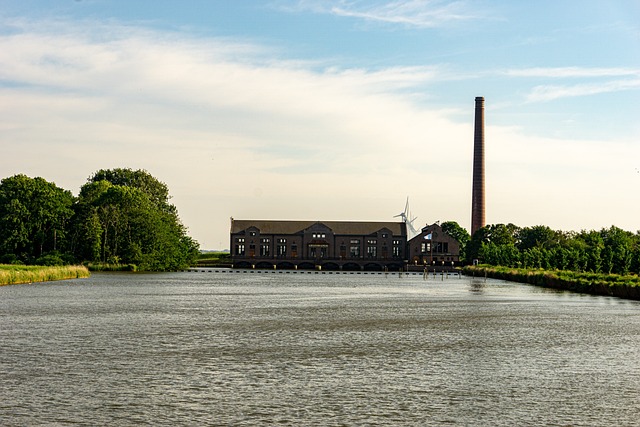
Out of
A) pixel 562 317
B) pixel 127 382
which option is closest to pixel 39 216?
pixel 562 317

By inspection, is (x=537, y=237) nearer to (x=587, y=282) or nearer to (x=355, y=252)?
(x=355, y=252)

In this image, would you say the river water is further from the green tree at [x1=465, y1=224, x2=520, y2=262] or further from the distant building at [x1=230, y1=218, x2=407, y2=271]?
the distant building at [x1=230, y1=218, x2=407, y2=271]

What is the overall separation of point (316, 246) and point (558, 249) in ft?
264

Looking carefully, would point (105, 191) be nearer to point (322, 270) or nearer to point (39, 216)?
point (39, 216)

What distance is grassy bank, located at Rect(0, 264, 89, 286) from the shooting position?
71.9 m

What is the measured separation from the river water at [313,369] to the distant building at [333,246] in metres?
127

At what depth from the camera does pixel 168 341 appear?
29.6m

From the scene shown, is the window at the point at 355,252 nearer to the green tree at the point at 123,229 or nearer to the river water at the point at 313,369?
the green tree at the point at 123,229

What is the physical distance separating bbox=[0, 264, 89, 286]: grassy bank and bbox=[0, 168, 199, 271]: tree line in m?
13.2

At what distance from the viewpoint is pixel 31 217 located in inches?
4259

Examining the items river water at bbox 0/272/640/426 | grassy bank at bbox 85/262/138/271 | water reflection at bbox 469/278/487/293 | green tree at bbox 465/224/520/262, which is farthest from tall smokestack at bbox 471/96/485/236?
river water at bbox 0/272/640/426

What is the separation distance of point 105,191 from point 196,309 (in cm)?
7244

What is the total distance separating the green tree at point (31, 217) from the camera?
106 meters

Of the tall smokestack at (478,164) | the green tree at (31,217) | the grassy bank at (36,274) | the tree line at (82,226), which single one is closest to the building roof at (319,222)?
the tall smokestack at (478,164)
